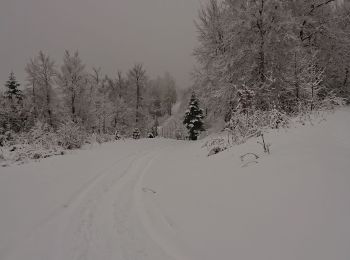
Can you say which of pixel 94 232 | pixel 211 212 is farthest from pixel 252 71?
pixel 94 232

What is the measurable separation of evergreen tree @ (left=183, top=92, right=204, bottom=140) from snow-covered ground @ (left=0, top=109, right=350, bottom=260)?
29.6 meters

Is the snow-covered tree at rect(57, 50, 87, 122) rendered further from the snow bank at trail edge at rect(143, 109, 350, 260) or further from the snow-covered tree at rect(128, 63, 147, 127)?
the snow bank at trail edge at rect(143, 109, 350, 260)

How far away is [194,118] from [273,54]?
75.5 feet

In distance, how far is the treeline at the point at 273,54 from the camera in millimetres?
12844

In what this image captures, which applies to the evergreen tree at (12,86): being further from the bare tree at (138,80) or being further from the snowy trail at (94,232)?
the snowy trail at (94,232)

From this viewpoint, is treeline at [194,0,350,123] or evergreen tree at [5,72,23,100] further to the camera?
evergreen tree at [5,72,23,100]

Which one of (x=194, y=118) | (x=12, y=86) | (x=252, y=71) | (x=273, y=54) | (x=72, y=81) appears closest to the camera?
(x=273, y=54)

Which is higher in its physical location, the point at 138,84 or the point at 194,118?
the point at 138,84

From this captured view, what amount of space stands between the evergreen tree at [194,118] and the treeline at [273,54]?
53.9 ft

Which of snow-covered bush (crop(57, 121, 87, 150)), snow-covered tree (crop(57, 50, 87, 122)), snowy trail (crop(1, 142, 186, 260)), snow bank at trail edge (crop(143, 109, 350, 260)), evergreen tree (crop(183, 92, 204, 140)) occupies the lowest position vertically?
snowy trail (crop(1, 142, 186, 260))

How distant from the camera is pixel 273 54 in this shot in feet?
46.3

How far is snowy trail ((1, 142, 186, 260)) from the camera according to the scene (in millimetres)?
3613

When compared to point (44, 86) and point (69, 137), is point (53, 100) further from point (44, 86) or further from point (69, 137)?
point (69, 137)

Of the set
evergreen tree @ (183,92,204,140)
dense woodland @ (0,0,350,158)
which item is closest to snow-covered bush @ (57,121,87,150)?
dense woodland @ (0,0,350,158)
